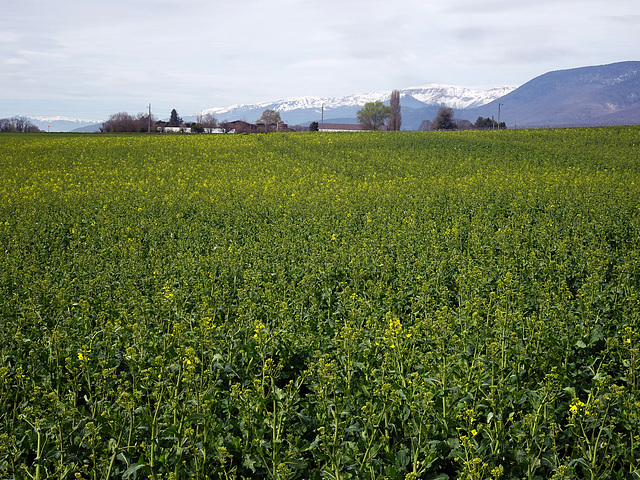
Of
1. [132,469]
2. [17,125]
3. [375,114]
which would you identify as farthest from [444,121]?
[17,125]

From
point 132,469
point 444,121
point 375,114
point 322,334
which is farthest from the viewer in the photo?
point 375,114

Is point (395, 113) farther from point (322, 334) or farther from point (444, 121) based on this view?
point (322, 334)

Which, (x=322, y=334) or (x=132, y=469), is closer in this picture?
(x=132, y=469)

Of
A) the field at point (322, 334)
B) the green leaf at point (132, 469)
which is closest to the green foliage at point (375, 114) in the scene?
the field at point (322, 334)

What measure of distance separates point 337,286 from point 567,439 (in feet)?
17.3

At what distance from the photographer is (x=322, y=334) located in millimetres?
7215

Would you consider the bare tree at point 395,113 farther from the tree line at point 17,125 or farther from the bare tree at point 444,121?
the tree line at point 17,125

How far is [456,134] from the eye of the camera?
159 feet

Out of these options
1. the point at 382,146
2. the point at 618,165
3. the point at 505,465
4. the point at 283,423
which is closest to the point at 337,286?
the point at 283,423

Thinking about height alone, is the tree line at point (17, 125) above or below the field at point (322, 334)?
above

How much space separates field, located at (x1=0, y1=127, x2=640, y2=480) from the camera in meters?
4.32

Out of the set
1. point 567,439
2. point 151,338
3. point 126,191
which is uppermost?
point 126,191

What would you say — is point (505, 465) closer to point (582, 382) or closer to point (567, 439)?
point (567, 439)

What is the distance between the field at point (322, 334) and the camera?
4316 mm
